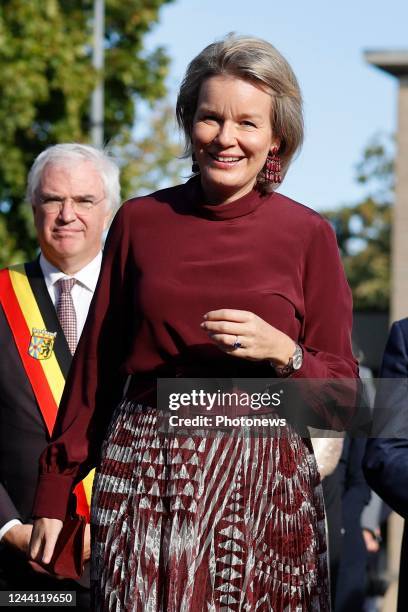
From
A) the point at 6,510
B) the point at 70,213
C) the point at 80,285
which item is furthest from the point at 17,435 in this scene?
the point at 70,213

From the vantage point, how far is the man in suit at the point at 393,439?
324 cm

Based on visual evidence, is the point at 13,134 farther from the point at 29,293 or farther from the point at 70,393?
the point at 70,393

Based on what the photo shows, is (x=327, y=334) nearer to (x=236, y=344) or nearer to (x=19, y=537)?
(x=236, y=344)

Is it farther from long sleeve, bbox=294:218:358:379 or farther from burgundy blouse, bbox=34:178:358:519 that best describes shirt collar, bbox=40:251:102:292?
long sleeve, bbox=294:218:358:379

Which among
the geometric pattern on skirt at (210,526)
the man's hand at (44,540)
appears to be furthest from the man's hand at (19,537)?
the geometric pattern on skirt at (210,526)

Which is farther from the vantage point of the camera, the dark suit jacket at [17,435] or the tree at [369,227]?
the tree at [369,227]

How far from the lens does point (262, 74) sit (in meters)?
3.16

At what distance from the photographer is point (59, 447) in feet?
10.9

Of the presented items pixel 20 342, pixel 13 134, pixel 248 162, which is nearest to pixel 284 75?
pixel 248 162

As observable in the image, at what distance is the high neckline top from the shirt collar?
156cm

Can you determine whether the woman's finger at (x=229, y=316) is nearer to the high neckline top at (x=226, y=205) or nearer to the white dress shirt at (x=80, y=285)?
the high neckline top at (x=226, y=205)

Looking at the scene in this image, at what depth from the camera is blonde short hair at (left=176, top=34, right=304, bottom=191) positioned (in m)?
3.16

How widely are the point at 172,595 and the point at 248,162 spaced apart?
3.29 ft

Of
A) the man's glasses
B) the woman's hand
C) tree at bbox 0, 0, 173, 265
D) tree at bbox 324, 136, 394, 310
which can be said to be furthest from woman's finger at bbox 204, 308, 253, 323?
tree at bbox 324, 136, 394, 310
